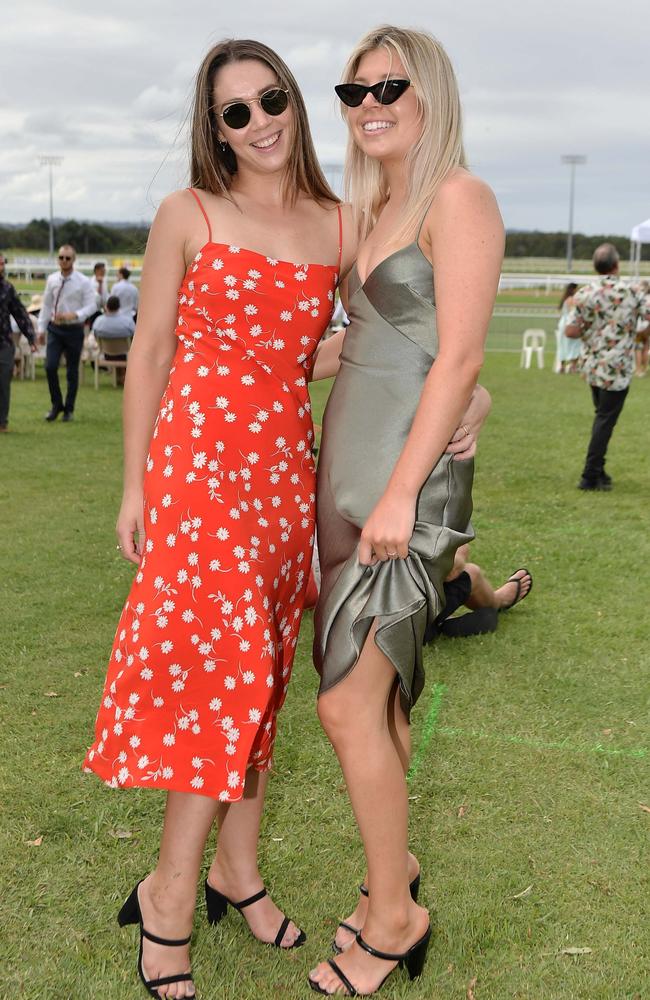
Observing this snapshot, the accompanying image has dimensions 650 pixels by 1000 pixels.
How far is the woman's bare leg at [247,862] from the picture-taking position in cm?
280

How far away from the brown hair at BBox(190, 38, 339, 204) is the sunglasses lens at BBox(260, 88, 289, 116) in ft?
0.15

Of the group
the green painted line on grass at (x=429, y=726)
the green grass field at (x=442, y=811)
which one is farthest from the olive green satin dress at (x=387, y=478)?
the green painted line on grass at (x=429, y=726)

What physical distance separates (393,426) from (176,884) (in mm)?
1210

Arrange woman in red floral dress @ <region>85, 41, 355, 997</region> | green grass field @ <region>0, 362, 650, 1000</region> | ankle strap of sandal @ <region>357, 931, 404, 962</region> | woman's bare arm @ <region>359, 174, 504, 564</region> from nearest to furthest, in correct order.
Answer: woman's bare arm @ <region>359, 174, 504, 564</region> → woman in red floral dress @ <region>85, 41, 355, 997</region> → ankle strap of sandal @ <region>357, 931, 404, 962</region> → green grass field @ <region>0, 362, 650, 1000</region>

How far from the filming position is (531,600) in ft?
19.9

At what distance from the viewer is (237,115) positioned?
2.54 meters

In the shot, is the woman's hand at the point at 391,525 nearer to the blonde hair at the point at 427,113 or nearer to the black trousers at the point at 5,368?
the blonde hair at the point at 427,113

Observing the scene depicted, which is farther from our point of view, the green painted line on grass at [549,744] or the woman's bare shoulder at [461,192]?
the green painted line on grass at [549,744]

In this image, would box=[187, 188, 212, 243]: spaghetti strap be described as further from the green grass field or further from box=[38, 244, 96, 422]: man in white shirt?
box=[38, 244, 96, 422]: man in white shirt

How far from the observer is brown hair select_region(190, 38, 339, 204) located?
258 cm

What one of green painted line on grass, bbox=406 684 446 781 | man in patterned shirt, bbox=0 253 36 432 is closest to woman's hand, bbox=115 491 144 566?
green painted line on grass, bbox=406 684 446 781

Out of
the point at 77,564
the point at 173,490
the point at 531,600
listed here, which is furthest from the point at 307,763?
the point at 77,564

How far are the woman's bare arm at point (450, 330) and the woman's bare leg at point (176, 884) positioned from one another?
803mm

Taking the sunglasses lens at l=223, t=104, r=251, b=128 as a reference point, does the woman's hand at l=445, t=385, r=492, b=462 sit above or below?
below
